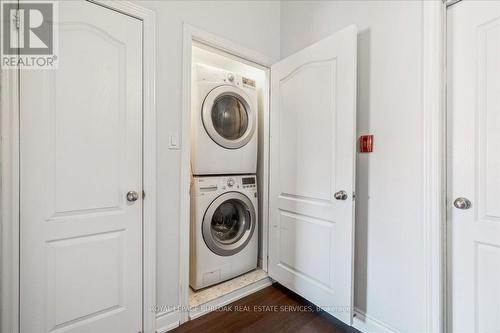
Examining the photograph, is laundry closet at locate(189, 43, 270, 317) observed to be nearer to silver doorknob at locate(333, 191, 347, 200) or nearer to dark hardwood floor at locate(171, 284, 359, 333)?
dark hardwood floor at locate(171, 284, 359, 333)

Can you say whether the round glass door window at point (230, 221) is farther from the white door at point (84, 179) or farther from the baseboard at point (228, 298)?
the white door at point (84, 179)

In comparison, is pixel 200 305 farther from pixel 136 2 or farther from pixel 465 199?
pixel 136 2

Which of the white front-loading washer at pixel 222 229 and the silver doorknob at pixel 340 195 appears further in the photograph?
the white front-loading washer at pixel 222 229

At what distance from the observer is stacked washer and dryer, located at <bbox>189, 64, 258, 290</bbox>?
1921mm

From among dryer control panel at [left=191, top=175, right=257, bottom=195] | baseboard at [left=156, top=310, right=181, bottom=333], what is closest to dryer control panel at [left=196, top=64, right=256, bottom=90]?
dryer control panel at [left=191, top=175, right=257, bottom=195]

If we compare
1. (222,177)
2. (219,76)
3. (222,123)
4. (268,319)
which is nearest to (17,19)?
(219,76)

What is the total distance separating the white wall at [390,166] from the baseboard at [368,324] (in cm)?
1

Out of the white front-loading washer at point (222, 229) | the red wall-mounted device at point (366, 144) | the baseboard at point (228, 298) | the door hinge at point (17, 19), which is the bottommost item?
the baseboard at point (228, 298)

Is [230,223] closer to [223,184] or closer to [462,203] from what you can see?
[223,184]

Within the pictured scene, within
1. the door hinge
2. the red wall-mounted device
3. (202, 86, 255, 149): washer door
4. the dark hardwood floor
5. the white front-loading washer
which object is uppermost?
the door hinge

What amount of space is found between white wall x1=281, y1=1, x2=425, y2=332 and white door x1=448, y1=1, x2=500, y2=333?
148 mm

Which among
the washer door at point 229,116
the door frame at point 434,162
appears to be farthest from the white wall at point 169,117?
the door frame at point 434,162

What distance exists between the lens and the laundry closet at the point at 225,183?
1915mm

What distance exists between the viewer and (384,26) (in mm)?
1434
